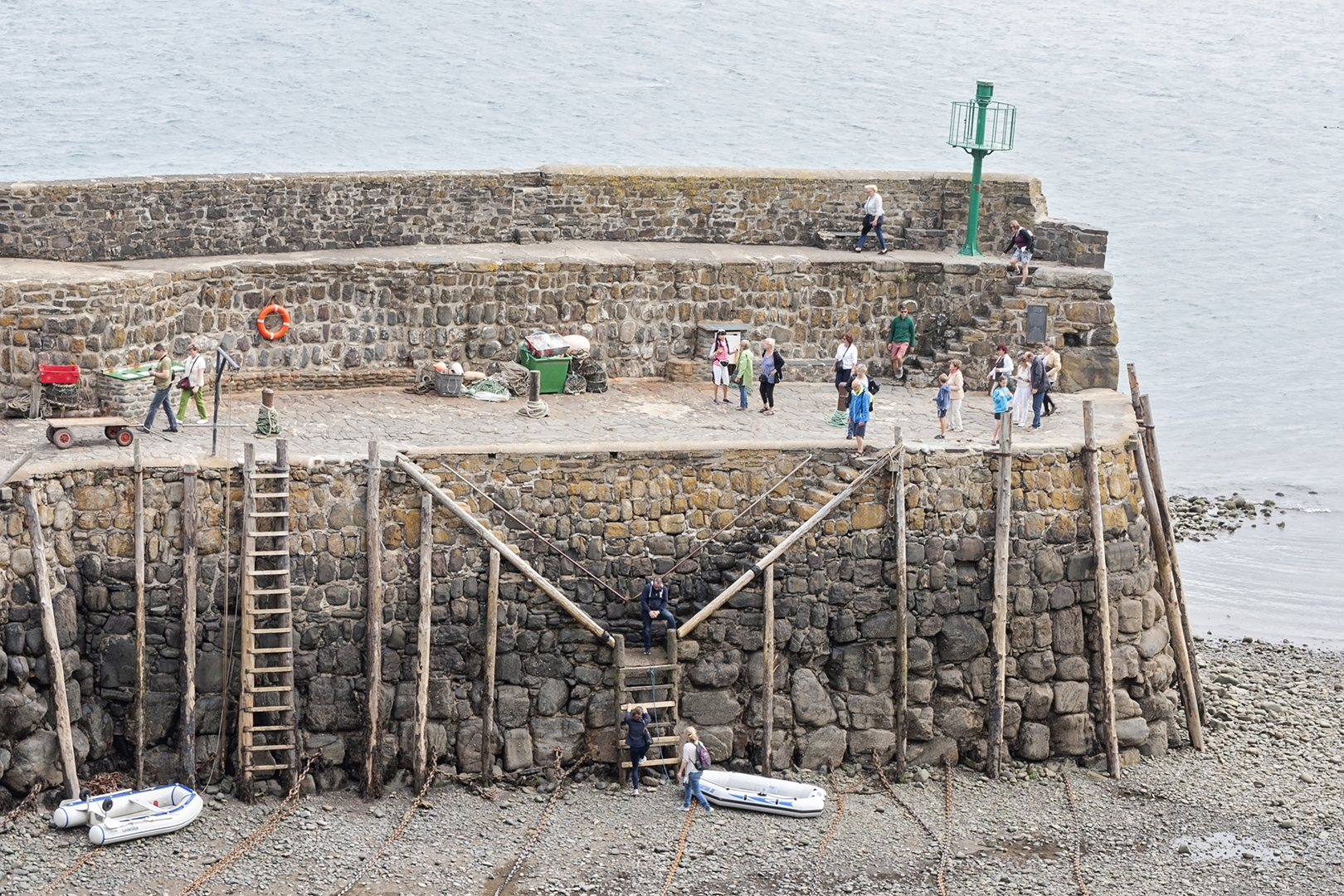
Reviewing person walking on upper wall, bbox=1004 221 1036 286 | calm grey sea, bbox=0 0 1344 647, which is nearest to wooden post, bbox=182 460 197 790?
person walking on upper wall, bbox=1004 221 1036 286

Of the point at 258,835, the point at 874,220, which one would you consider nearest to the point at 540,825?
the point at 258,835

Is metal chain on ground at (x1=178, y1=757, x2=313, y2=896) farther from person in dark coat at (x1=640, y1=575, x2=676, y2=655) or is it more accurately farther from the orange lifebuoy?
the orange lifebuoy

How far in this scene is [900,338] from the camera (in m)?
35.3

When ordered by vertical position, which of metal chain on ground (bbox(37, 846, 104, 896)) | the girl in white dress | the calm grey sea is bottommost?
metal chain on ground (bbox(37, 846, 104, 896))

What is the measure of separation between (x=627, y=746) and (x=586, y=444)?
4.20 meters

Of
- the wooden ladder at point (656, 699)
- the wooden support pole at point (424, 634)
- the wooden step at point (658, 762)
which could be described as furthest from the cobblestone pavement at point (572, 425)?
the wooden step at point (658, 762)

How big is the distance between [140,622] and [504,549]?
4.87 meters

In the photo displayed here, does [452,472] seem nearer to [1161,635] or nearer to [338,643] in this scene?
[338,643]

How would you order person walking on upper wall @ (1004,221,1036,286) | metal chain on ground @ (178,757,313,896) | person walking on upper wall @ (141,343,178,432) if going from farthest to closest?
person walking on upper wall @ (1004,221,1036,286), person walking on upper wall @ (141,343,178,432), metal chain on ground @ (178,757,313,896)

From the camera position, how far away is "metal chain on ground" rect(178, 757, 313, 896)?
26.0 m

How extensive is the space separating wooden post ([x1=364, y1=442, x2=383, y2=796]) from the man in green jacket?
10.4m

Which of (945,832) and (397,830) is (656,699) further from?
(945,832)

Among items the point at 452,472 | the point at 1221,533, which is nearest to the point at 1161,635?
the point at 452,472

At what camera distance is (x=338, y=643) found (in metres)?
28.7
